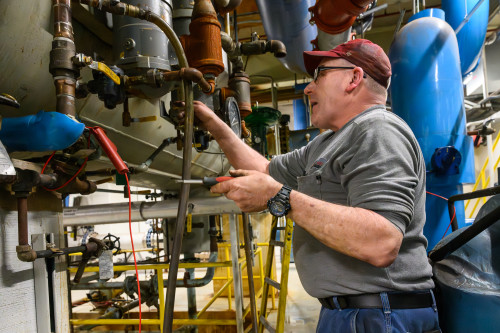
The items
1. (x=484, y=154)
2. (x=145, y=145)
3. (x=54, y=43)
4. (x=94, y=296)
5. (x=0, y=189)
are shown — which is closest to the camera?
(x=54, y=43)

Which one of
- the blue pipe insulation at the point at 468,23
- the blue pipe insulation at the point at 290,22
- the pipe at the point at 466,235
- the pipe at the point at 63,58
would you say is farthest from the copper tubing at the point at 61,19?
the blue pipe insulation at the point at 468,23

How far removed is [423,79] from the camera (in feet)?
6.81

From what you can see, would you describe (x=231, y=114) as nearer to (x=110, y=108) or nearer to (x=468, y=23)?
(x=110, y=108)

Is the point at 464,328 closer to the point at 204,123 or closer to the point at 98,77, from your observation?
the point at 204,123

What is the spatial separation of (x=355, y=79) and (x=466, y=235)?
51cm

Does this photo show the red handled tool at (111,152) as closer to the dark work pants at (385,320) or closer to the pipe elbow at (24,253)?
the pipe elbow at (24,253)

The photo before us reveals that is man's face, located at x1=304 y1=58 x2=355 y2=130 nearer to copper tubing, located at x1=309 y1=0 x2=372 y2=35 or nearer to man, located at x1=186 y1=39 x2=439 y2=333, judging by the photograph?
man, located at x1=186 y1=39 x2=439 y2=333

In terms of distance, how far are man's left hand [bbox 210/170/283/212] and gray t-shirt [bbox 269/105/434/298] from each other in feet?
0.58

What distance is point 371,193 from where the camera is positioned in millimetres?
764

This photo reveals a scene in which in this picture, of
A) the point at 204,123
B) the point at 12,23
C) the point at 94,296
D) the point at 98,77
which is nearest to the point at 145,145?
the point at 204,123

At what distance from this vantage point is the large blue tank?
205cm

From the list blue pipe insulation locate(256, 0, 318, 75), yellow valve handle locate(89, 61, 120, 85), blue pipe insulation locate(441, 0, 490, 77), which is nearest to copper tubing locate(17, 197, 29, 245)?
yellow valve handle locate(89, 61, 120, 85)

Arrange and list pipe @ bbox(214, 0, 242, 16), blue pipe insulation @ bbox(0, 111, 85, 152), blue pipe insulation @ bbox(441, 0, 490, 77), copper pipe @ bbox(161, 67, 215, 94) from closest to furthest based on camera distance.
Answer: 1. blue pipe insulation @ bbox(0, 111, 85, 152)
2. copper pipe @ bbox(161, 67, 215, 94)
3. pipe @ bbox(214, 0, 242, 16)
4. blue pipe insulation @ bbox(441, 0, 490, 77)

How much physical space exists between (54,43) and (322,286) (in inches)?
33.1
